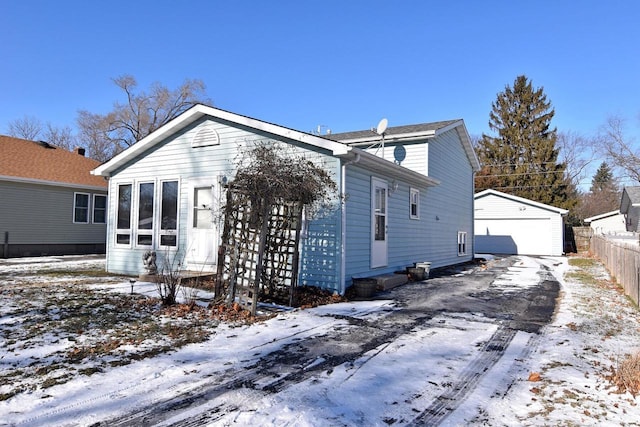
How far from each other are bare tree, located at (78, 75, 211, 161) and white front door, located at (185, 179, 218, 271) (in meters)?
26.1

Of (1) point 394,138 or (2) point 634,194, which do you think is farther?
(2) point 634,194

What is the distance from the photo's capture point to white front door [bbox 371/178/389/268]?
30.6 feet

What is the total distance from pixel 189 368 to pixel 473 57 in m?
15.5

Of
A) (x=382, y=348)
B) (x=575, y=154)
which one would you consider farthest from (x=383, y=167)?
(x=575, y=154)

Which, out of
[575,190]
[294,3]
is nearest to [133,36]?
[294,3]

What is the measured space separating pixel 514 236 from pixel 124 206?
2100cm

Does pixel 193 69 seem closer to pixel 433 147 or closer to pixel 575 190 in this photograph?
pixel 433 147

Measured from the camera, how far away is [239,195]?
6.44 meters

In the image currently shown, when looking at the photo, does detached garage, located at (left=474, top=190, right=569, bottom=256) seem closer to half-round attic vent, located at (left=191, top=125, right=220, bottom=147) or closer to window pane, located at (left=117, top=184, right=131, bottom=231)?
half-round attic vent, located at (left=191, top=125, right=220, bottom=147)

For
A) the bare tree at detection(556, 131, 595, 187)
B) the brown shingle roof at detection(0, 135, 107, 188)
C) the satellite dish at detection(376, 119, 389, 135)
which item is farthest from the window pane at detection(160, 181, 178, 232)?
the bare tree at detection(556, 131, 595, 187)

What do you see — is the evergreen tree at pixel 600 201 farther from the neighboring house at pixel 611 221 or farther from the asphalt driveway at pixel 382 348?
the asphalt driveway at pixel 382 348

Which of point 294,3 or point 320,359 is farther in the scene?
point 294,3

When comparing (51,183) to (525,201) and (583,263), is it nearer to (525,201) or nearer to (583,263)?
(583,263)

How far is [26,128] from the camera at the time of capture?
35.2m
